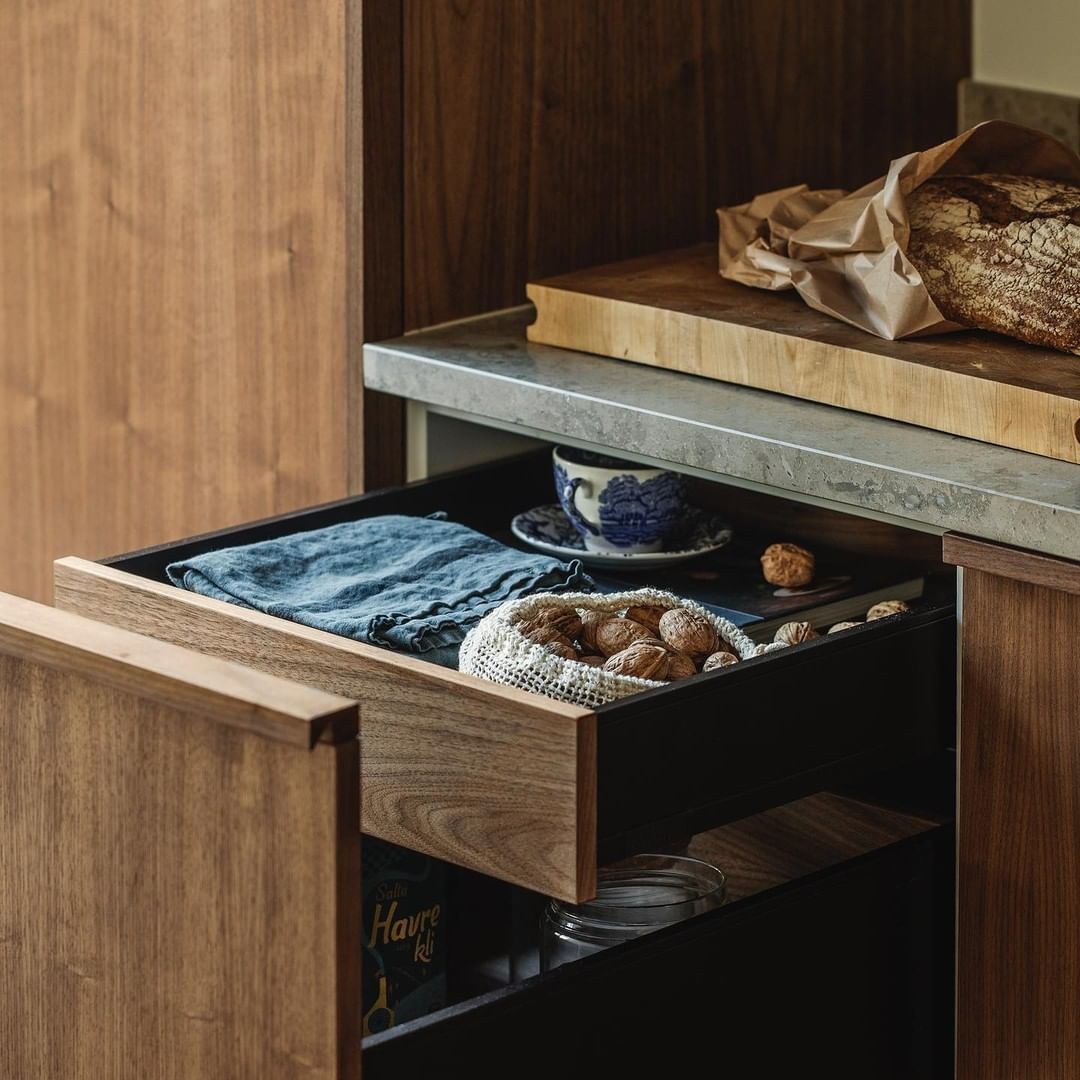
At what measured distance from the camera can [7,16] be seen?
196cm

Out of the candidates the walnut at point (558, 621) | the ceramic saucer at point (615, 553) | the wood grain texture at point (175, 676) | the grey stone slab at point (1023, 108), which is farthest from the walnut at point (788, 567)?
the grey stone slab at point (1023, 108)

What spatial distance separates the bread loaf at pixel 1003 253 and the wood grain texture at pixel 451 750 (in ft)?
1.73

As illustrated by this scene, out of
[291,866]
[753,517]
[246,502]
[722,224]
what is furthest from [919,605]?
[246,502]

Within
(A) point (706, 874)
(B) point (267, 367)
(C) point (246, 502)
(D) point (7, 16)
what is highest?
(D) point (7, 16)

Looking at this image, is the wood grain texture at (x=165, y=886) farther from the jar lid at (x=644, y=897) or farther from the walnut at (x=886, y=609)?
the walnut at (x=886, y=609)

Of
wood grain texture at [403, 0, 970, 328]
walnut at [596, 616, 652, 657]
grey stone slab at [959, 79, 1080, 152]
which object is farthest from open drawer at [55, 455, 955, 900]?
grey stone slab at [959, 79, 1080, 152]

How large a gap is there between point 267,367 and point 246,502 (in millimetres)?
133

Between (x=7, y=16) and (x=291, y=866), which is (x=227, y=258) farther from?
(x=291, y=866)

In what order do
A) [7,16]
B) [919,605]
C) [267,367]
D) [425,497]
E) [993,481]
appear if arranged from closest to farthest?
[993,481]
[919,605]
[425,497]
[267,367]
[7,16]

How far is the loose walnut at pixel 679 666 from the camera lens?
1.28 meters

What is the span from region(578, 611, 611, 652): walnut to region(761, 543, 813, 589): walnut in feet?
0.86

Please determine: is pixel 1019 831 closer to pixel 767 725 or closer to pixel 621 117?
pixel 767 725

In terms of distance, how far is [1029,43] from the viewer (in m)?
2.10

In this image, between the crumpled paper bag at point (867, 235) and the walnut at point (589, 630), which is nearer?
the walnut at point (589, 630)
